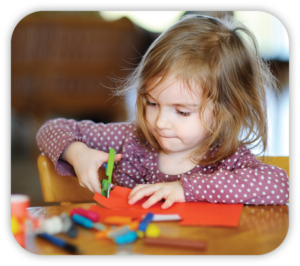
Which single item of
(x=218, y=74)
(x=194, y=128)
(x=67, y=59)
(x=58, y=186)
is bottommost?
(x=58, y=186)

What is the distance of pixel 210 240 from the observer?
0.41m

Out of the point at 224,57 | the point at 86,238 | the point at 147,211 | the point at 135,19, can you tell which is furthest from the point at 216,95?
the point at 135,19

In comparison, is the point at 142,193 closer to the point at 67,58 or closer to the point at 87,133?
the point at 87,133

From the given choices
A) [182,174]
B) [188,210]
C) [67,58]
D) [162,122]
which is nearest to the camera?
[188,210]

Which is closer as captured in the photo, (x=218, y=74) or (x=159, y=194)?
(x=159, y=194)

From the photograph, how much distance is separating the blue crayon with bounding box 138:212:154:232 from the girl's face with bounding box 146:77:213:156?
0.21m

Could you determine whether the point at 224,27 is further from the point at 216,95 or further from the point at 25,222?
the point at 25,222

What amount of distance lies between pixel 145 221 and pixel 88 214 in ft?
0.28

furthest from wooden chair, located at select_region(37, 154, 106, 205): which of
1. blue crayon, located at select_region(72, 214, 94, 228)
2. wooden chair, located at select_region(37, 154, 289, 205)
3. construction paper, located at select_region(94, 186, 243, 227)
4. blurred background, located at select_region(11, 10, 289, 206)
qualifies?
blurred background, located at select_region(11, 10, 289, 206)

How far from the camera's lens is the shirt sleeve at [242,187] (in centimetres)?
58

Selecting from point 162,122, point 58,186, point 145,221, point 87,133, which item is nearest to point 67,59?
point 87,133

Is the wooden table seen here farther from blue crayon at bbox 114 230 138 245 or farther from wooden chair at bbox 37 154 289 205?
→ wooden chair at bbox 37 154 289 205

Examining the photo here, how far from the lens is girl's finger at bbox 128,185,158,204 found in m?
0.56
